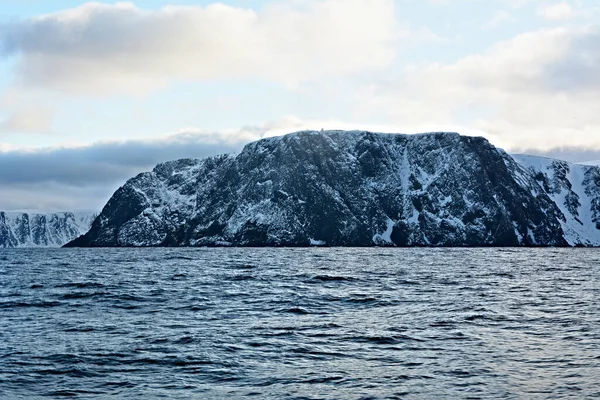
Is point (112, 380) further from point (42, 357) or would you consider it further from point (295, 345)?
point (295, 345)

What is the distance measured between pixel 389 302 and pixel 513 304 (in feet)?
29.7

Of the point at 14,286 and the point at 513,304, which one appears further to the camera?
the point at 14,286

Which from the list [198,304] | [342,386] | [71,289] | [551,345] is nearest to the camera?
[342,386]

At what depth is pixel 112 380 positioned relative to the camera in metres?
23.7

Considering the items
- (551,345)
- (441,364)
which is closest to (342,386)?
(441,364)

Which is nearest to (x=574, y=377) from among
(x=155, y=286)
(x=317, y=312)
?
(x=317, y=312)

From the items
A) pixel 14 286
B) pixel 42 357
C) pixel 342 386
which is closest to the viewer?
pixel 342 386

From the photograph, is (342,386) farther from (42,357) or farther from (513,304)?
(513,304)

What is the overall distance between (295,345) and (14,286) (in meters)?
44.8

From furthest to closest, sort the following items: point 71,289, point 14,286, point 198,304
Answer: point 14,286 → point 71,289 → point 198,304

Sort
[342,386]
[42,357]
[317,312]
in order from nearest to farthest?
[342,386], [42,357], [317,312]

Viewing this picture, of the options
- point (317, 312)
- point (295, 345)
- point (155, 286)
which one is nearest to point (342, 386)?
point (295, 345)

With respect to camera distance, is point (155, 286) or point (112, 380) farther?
point (155, 286)

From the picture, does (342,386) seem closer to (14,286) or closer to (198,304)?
(198,304)
